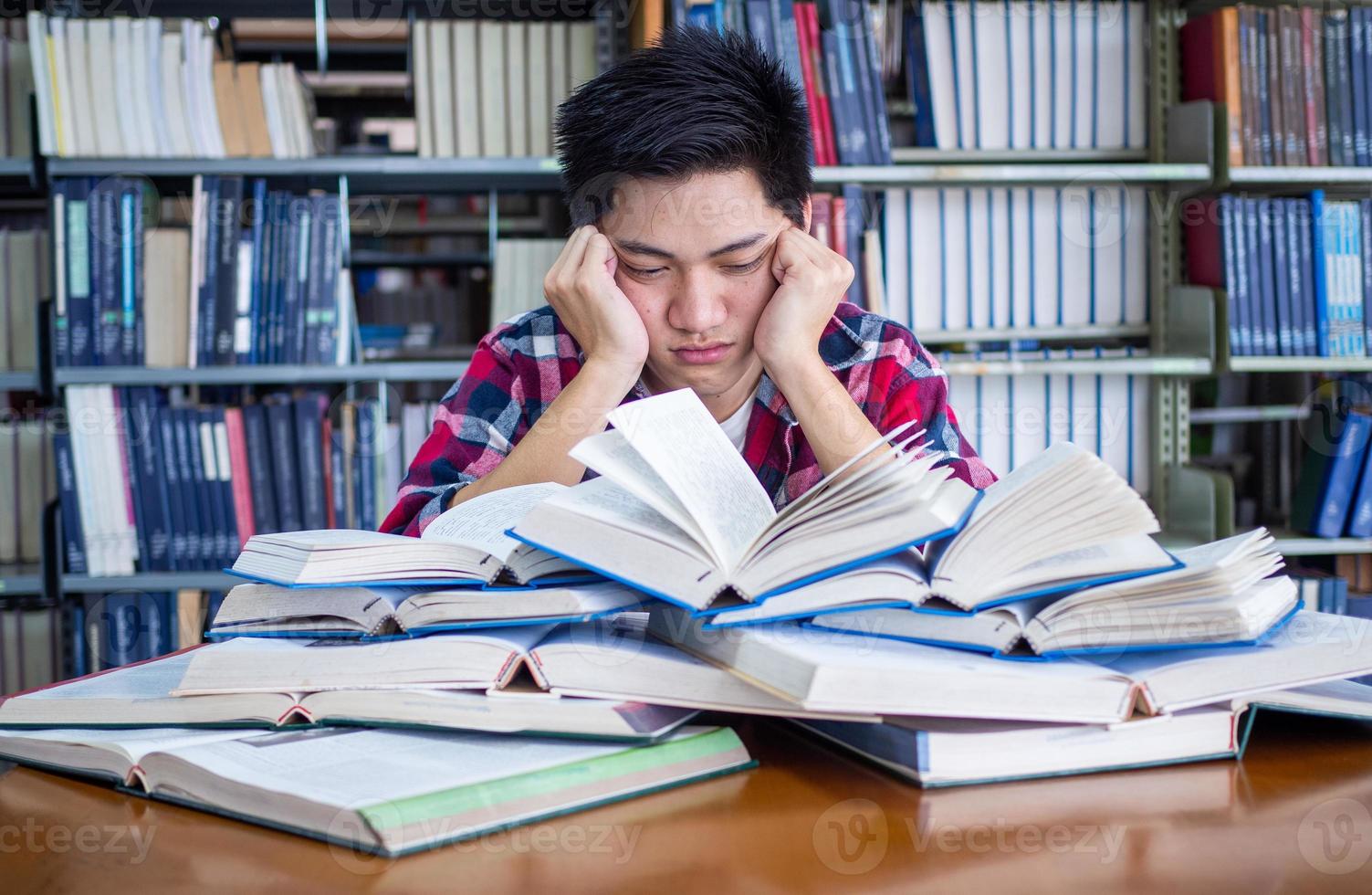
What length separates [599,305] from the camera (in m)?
1.15

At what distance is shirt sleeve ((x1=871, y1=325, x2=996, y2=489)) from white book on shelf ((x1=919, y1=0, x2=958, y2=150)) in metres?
1.09

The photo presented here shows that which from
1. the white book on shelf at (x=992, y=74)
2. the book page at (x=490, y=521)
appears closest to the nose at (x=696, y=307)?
the book page at (x=490, y=521)

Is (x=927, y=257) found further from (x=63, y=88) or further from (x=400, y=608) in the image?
(x=400, y=608)

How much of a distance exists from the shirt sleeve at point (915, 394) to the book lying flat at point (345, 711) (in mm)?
713

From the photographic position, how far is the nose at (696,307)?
1.09 m

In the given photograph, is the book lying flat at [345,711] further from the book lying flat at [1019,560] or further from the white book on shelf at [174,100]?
the white book on shelf at [174,100]

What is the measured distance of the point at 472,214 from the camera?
10.7ft

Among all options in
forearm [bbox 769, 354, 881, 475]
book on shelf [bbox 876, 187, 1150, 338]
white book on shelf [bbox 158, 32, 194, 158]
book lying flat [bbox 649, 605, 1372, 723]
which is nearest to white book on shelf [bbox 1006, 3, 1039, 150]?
book on shelf [bbox 876, 187, 1150, 338]

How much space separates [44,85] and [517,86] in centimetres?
86

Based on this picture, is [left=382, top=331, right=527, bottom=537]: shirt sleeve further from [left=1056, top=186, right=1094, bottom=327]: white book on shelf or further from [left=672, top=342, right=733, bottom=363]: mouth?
[left=1056, top=186, right=1094, bottom=327]: white book on shelf

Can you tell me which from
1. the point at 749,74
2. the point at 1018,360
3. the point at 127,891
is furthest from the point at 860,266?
the point at 127,891

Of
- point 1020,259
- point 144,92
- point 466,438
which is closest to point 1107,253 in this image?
point 1020,259

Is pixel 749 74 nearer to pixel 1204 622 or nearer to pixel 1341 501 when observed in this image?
pixel 1204 622

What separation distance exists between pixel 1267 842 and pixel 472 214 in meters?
3.03
